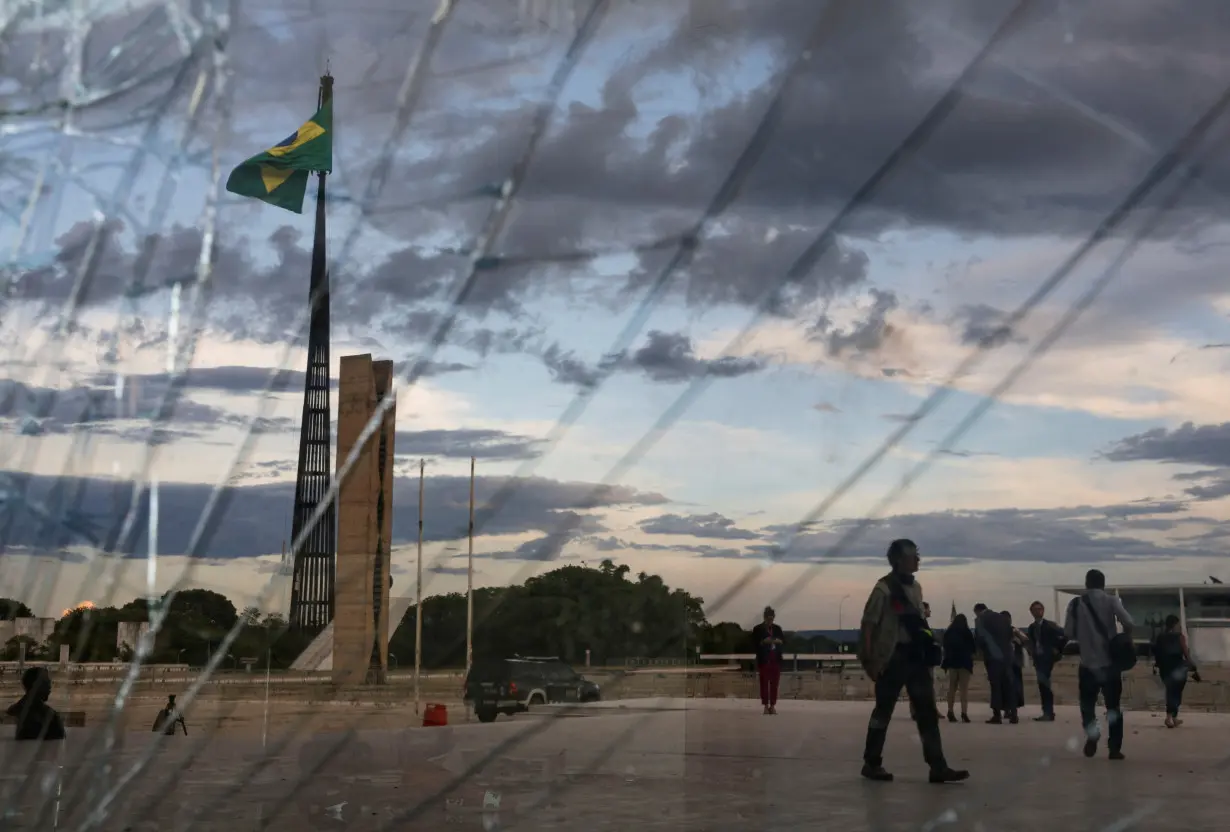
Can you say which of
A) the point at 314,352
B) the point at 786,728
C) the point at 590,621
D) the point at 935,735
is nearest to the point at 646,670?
the point at 590,621

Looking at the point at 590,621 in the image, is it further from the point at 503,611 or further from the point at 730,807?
the point at 730,807

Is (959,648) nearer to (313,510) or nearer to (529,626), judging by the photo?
(529,626)

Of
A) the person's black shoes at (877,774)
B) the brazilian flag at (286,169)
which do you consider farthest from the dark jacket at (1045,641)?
the brazilian flag at (286,169)

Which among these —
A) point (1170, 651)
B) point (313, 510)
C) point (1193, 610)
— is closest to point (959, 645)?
point (1170, 651)

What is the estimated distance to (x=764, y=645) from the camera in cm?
1642

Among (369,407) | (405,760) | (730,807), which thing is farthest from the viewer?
(369,407)

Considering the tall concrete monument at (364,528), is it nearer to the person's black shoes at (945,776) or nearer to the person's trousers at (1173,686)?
the person's trousers at (1173,686)

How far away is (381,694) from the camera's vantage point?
1521 inches

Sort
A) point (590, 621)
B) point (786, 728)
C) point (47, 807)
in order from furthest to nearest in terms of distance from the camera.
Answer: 1. point (590, 621)
2. point (786, 728)
3. point (47, 807)

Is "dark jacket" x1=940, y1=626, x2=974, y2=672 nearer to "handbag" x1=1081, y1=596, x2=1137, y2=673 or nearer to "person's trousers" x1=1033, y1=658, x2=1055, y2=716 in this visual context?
"person's trousers" x1=1033, y1=658, x2=1055, y2=716

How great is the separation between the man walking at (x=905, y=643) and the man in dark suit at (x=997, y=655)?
18.8 feet

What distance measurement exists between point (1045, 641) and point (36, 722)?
33.5 ft

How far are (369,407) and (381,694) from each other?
36.3 feet

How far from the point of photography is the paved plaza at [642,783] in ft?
22.7
